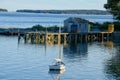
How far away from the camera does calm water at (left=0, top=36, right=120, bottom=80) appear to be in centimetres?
6394

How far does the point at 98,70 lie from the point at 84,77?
6433 mm

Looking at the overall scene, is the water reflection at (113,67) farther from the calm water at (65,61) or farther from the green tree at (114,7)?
the green tree at (114,7)

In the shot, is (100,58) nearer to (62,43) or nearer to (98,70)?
(98,70)

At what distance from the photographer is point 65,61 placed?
78062 millimetres

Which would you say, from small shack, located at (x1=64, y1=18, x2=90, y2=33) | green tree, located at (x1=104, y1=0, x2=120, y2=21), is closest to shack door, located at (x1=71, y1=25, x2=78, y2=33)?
small shack, located at (x1=64, y1=18, x2=90, y2=33)

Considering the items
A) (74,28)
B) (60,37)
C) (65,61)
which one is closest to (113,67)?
(65,61)

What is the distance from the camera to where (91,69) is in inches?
2751

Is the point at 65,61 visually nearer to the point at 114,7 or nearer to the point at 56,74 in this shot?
the point at 56,74

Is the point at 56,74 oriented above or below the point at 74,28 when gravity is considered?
below

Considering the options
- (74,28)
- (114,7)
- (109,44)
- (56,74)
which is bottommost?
(109,44)

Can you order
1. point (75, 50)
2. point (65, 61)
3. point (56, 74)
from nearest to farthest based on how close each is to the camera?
1. point (56, 74)
2. point (65, 61)
3. point (75, 50)

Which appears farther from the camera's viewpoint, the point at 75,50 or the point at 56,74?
the point at 75,50

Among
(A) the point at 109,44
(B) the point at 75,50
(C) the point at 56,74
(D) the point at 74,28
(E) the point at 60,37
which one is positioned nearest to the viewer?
(C) the point at 56,74

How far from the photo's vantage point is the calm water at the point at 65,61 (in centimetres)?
6394
